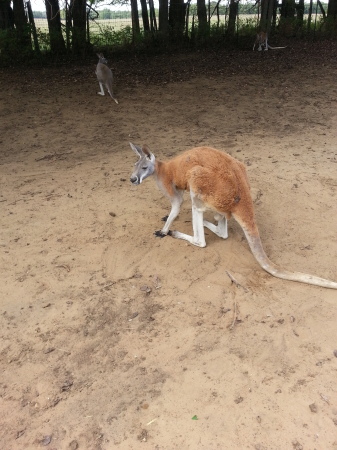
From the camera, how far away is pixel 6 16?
11.2 meters

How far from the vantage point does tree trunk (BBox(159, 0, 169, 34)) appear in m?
12.1

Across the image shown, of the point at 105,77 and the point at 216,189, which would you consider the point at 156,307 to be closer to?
the point at 216,189

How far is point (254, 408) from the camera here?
2578 mm

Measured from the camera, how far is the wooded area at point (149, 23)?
11.0 metres

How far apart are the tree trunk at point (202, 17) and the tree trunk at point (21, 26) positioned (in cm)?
504

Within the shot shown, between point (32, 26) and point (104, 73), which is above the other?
point (32, 26)

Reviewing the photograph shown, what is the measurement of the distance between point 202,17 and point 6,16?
5.79 m

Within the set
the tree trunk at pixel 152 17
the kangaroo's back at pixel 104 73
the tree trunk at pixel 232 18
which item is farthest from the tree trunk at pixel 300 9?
the kangaroo's back at pixel 104 73

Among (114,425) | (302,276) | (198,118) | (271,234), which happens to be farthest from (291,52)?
(114,425)

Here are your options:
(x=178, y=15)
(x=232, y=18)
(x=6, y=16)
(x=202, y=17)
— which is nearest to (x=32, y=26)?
(x=6, y=16)

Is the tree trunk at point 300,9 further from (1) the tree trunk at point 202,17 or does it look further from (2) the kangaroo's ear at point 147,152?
(2) the kangaroo's ear at point 147,152

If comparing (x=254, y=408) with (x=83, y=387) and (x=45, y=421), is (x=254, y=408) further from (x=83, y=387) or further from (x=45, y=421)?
(x=45, y=421)

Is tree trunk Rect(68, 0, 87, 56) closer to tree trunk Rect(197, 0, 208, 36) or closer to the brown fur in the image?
tree trunk Rect(197, 0, 208, 36)

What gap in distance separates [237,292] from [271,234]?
3.62 ft
